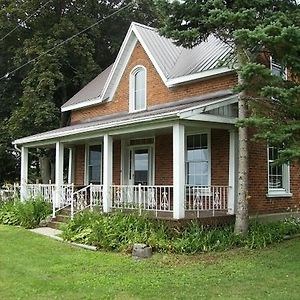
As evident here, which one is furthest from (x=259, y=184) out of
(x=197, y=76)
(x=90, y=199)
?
(x=90, y=199)

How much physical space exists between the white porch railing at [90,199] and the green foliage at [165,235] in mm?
1786

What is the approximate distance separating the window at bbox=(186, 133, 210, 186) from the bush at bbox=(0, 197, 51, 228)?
5281 mm

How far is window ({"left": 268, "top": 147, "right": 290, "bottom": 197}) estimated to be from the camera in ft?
49.2

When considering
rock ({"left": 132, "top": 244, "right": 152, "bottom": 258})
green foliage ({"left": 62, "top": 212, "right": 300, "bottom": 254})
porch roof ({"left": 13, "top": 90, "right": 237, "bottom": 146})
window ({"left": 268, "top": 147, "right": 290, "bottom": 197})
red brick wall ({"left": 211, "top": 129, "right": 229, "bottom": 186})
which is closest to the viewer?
rock ({"left": 132, "top": 244, "right": 152, "bottom": 258})

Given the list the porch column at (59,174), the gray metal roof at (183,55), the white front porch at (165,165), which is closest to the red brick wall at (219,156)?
the white front porch at (165,165)

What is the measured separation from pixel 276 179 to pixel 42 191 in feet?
28.7

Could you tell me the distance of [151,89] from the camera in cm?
1761

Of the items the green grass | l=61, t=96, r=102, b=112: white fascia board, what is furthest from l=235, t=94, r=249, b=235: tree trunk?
l=61, t=96, r=102, b=112: white fascia board

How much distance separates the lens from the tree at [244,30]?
30.1 feet

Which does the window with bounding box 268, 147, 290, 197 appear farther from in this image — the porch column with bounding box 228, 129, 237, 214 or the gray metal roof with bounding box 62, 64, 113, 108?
the gray metal roof with bounding box 62, 64, 113, 108

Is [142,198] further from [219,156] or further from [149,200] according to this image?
[219,156]

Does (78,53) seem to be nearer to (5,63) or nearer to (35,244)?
(5,63)

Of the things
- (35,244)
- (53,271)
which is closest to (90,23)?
(35,244)

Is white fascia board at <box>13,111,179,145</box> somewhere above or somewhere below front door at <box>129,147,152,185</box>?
above
